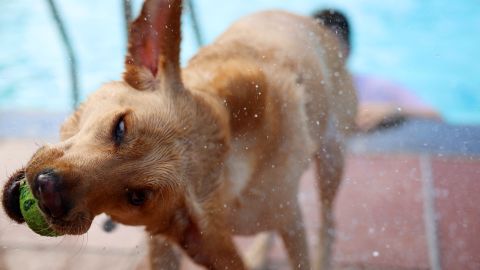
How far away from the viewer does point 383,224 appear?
11.0 feet

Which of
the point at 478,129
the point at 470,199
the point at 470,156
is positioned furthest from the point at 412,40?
the point at 470,199

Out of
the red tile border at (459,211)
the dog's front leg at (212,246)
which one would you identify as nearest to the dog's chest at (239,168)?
the dog's front leg at (212,246)

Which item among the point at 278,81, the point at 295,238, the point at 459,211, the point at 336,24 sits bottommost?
the point at 459,211

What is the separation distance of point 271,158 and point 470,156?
1.45m

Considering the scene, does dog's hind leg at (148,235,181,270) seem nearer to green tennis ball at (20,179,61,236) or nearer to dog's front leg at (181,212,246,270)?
dog's front leg at (181,212,246,270)

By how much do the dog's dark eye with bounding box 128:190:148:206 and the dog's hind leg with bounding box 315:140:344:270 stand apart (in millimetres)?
1398

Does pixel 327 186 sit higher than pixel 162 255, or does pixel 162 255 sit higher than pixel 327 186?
pixel 162 255

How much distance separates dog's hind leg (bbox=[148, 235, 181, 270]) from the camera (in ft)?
8.14

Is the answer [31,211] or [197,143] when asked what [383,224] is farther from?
[31,211]

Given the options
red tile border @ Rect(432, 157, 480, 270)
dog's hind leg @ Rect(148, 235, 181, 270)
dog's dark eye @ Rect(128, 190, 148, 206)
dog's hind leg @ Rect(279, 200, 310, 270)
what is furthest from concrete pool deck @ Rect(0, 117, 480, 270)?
dog's dark eye @ Rect(128, 190, 148, 206)

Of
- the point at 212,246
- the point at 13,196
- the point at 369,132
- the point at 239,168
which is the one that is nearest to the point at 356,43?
the point at 369,132

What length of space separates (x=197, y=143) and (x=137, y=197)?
0.33 meters

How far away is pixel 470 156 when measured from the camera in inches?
135

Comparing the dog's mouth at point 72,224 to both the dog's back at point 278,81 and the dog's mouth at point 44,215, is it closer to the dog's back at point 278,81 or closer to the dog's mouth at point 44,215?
the dog's mouth at point 44,215
